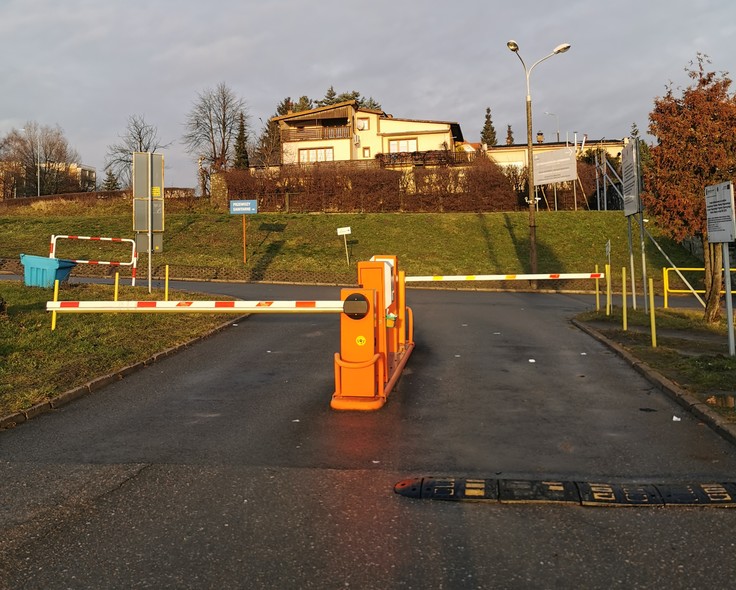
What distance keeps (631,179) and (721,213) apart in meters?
6.31

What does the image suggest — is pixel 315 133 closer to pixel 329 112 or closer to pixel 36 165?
pixel 329 112

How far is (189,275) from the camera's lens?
28781mm

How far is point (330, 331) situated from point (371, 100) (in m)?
81.8

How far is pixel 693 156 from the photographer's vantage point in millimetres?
13562

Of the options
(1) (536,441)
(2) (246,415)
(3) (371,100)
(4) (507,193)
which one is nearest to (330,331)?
(2) (246,415)

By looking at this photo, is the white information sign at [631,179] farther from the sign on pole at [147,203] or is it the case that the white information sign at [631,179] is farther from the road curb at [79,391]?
the sign on pole at [147,203]

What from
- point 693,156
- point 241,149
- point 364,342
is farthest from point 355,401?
point 241,149

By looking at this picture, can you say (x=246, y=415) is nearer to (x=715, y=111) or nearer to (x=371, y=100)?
(x=715, y=111)

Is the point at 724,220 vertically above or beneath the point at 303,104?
beneath

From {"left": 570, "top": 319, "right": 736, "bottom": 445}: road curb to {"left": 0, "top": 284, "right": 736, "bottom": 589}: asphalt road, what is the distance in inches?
5.1

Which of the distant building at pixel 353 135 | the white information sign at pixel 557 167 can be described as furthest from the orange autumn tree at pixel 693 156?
the distant building at pixel 353 135

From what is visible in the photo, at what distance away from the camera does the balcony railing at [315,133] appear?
5903 centimetres

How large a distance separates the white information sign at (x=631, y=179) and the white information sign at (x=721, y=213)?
5016 mm

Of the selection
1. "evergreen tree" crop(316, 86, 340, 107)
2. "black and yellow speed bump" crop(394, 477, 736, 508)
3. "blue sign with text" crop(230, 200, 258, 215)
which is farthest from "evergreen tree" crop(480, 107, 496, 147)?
"black and yellow speed bump" crop(394, 477, 736, 508)
